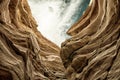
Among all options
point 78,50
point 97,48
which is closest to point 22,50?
point 78,50

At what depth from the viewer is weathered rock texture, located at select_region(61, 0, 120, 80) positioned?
11.8m

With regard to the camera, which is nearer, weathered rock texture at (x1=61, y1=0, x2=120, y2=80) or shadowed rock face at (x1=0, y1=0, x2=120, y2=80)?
weathered rock texture at (x1=61, y1=0, x2=120, y2=80)

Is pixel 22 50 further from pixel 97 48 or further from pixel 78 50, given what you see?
pixel 97 48

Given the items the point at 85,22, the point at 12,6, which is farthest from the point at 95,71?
the point at 12,6

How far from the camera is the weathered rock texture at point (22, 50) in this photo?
1372 centimetres

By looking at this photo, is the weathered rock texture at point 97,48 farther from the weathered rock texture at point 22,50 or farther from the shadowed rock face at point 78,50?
the weathered rock texture at point 22,50

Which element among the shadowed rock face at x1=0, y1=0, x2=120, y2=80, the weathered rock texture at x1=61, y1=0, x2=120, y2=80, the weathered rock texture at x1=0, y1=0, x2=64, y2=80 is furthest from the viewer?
the weathered rock texture at x1=0, y1=0, x2=64, y2=80

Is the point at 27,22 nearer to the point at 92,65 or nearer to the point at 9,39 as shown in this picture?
the point at 9,39

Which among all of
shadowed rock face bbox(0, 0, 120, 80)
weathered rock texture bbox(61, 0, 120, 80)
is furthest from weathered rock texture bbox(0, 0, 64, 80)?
weathered rock texture bbox(61, 0, 120, 80)

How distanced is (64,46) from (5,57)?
3980 millimetres

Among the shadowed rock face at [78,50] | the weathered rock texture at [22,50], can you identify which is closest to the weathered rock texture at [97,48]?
the shadowed rock face at [78,50]

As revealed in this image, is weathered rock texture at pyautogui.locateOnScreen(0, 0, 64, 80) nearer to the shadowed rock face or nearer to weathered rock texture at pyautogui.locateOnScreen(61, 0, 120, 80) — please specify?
the shadowed rock face

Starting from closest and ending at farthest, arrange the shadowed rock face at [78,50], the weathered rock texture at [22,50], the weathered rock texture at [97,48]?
1. the weathered rock texture at [97,48]
2. the shadowed rock face at [78,50]
3. the weathered rock texture at [22,50]

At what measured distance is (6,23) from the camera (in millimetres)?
16312
